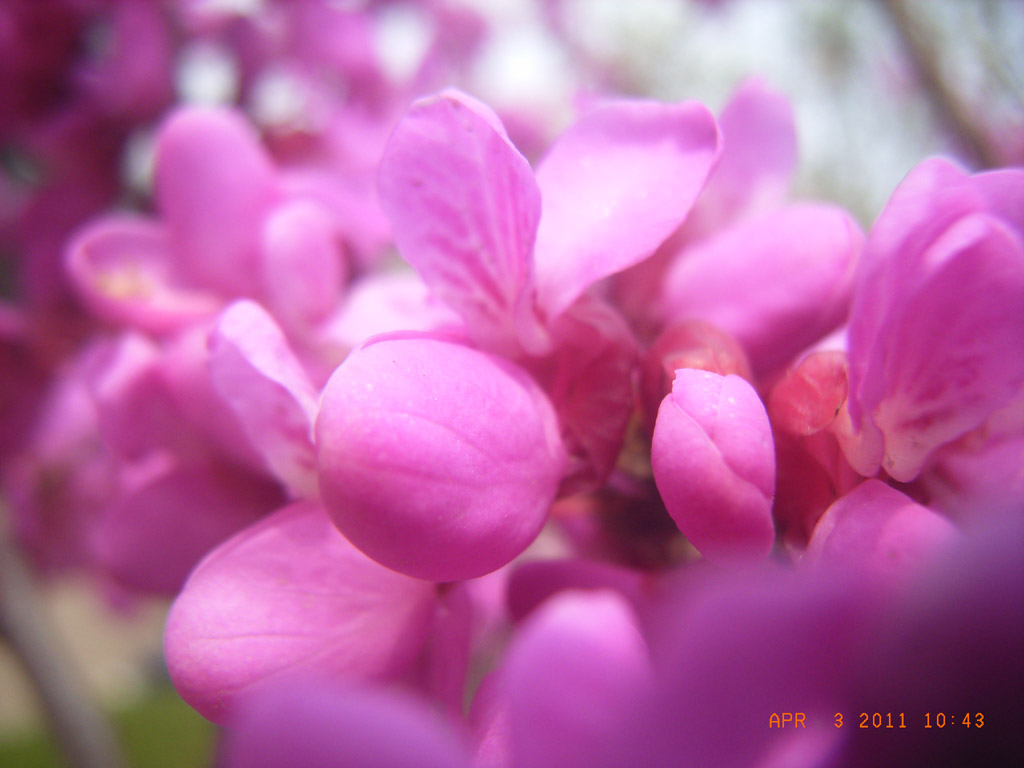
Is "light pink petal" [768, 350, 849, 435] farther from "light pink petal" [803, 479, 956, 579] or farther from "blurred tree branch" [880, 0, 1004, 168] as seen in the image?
"blurred tree branch" [880, 0, 1004, 168]

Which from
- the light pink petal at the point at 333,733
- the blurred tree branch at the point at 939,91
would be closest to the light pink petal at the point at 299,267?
the light pink petal at the point at 333,733

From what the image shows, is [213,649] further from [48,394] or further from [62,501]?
[62,501]

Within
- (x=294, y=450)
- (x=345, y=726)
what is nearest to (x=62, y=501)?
(x=294, y=450)

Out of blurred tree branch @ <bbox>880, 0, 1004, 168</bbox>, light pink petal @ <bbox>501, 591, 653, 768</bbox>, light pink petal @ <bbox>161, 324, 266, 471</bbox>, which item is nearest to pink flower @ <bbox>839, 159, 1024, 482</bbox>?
light pink petal @ <bbox>501, 591, 653, 768</bbox>

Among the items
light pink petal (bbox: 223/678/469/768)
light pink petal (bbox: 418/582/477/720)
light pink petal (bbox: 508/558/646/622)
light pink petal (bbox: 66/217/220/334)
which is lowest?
light pink petal (bbox: 418/582/477/720)

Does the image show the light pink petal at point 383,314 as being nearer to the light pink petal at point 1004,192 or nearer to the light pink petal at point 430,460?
the light pink petal at point 430,460

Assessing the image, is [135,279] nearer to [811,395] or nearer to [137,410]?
[137,410]
